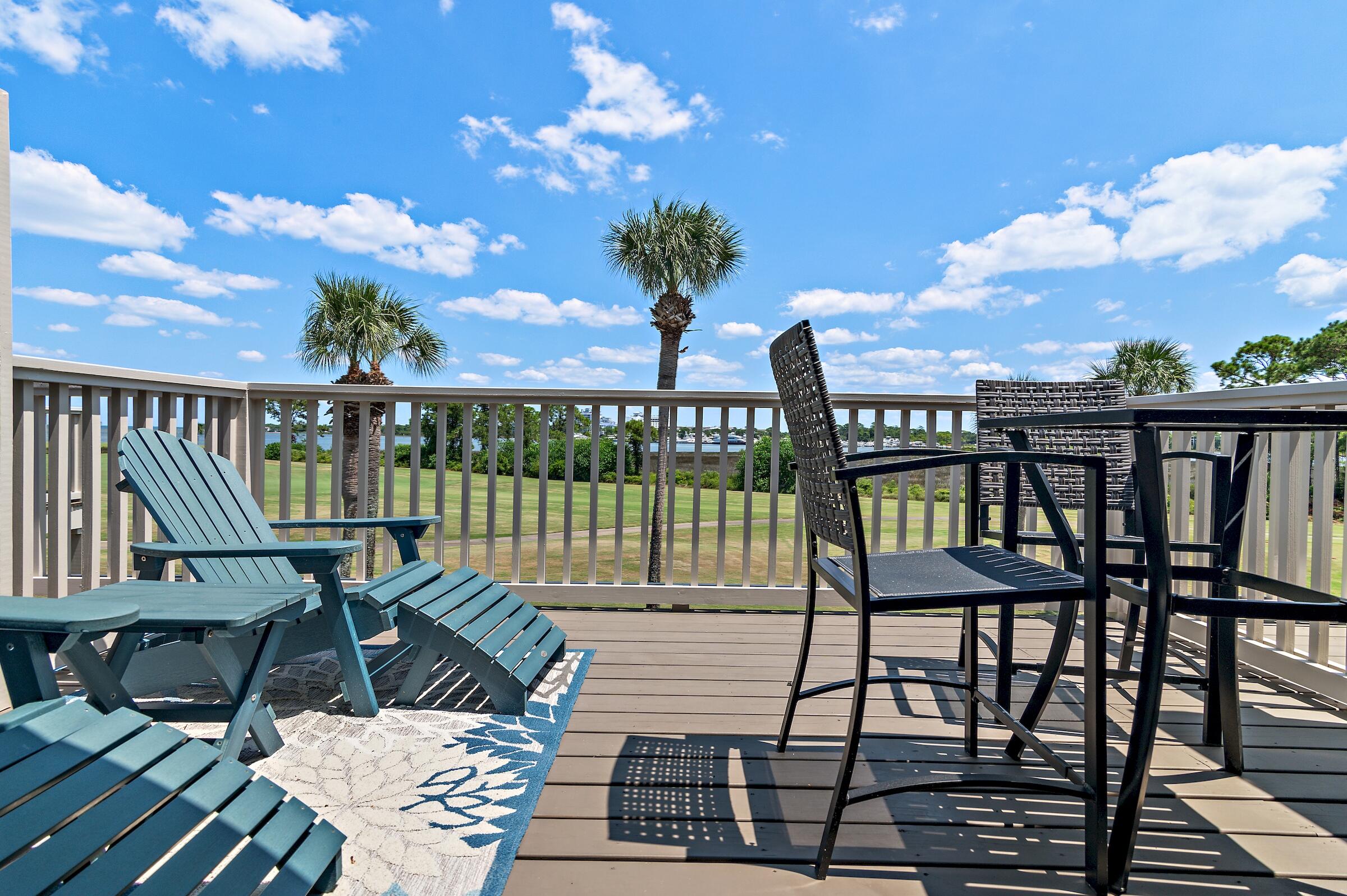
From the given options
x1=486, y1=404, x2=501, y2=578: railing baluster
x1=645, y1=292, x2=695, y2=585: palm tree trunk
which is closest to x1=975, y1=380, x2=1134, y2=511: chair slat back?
x1=486, y1=404, x2=501, y2=578: railing baluster

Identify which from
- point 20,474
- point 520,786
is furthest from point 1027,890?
point 20,474

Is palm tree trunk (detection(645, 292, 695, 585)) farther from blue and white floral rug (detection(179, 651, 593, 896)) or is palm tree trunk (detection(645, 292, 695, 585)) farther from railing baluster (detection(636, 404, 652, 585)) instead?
blue and white floral rug (detection(179, 651, 593, 896))

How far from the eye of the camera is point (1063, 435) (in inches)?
115

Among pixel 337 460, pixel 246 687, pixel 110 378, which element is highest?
pixel 110 378

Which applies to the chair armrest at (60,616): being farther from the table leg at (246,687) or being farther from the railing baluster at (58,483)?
the railing baluster at (58,483)

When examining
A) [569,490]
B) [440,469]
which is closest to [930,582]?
[569,490]

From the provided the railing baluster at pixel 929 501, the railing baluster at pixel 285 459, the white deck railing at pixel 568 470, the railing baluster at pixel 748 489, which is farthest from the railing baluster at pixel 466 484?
the railing baluster at pixel 929 501

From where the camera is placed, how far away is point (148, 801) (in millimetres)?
1075

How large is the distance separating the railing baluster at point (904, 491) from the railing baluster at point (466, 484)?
2.20 meters

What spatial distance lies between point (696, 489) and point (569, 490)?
0.68 meters

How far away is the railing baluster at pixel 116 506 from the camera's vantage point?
281 centimetres

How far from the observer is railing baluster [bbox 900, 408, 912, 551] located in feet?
11.7

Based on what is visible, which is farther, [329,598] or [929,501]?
[929,501]

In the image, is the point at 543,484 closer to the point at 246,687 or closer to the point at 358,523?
the point at 358,523
